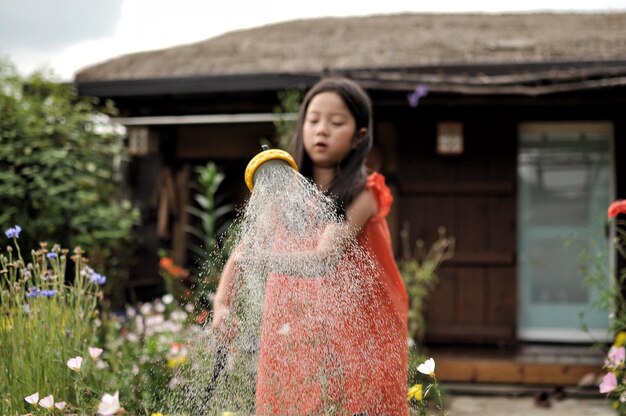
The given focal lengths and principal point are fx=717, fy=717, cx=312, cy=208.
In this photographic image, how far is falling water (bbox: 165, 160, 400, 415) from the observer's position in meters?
1.60

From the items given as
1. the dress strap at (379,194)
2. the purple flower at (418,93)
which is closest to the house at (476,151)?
the purple flower at (418,93)

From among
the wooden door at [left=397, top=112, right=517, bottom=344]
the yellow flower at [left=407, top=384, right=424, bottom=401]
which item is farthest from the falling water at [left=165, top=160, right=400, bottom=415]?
the wooden door at [left=397, top=112, right=517, bottom=344]

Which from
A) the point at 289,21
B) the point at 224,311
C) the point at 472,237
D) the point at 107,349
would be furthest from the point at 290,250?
the point at 289,21

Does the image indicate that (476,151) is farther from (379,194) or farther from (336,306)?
(336,306)

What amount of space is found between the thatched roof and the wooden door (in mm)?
695

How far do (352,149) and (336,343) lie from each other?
618 mm

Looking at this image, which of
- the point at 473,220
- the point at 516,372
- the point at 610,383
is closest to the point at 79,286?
the point at 610,383

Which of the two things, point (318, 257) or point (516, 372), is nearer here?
point (318, 257)

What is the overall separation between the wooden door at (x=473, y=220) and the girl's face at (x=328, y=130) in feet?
14.5

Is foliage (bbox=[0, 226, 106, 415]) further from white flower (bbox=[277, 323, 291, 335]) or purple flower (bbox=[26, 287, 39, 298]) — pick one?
white flower (bbox=[277, 323, 291, 335])

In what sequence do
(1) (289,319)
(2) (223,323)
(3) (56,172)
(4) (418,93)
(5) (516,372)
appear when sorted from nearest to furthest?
(2) (223,323) → (1) (289,319) → (3) (56,172) → (4) (418,93) → (5) (516,372)

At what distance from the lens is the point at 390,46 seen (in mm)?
6781

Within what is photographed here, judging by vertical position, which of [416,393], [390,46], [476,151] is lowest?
[416,393]

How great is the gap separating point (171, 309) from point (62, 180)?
3.49 ft
